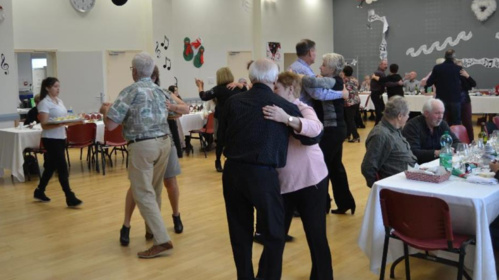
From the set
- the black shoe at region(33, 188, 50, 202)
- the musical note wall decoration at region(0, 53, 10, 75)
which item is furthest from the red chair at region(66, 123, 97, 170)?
the musical note wall decoration at region(0, 53, 10, 75)

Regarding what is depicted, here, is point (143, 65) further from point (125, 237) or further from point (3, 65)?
point (3, 65)

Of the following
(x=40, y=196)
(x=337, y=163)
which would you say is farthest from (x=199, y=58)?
(x=337, y=163)

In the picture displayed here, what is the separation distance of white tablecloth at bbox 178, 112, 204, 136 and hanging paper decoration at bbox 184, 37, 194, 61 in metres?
3.58

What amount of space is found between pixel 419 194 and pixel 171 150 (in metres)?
2.10

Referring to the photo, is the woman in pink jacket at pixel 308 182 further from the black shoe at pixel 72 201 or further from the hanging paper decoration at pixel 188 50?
the hanging paper decoration at pixel 188 50

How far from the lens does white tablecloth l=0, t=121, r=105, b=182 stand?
290 inches

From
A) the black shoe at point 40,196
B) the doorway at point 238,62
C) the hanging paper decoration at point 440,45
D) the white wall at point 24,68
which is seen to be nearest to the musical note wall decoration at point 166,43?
the doorway at point 238,62

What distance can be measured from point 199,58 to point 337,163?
8.65 metres

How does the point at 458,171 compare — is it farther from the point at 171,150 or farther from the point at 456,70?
the point at 456,70

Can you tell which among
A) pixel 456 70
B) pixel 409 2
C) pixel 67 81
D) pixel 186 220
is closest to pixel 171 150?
pixel 186 220

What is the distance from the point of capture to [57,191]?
22.2ft

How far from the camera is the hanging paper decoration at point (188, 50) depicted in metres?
12.9

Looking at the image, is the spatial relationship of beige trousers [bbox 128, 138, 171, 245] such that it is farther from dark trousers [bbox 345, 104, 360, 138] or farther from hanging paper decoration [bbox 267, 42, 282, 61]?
hanging paper decoration [bbox 267, 42, 282, 61]

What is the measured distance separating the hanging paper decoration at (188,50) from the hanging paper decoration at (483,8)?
7.54 metres
